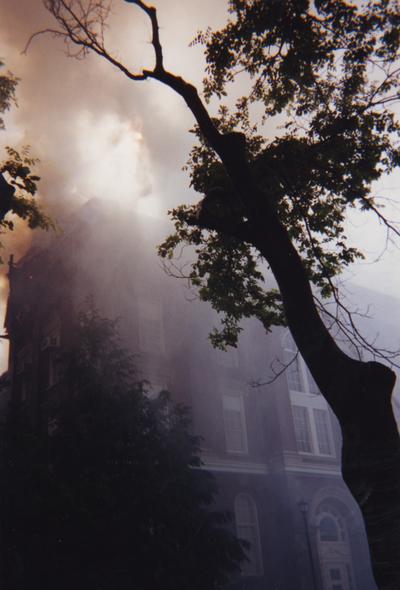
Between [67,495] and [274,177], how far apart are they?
26.1 feet

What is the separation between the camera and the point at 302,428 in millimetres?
27578

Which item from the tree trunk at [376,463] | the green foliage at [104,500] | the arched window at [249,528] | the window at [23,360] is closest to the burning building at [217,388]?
the arched window at [249,528]

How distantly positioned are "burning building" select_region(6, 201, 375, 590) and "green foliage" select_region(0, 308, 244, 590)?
28.3ft

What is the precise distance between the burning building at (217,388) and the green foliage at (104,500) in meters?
8.62

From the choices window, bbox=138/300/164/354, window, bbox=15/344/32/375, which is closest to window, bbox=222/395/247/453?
window, bbox=138/300/164/354

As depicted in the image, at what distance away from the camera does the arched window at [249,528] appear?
22.7 metres

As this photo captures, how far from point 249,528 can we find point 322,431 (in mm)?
7020

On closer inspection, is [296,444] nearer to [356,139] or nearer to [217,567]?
[217,567]

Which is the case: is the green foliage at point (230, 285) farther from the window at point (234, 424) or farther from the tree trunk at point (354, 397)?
the window at point (234, 424)

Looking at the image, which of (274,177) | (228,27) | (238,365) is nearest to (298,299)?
(274,177)

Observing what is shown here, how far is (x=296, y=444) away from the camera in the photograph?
26266mm

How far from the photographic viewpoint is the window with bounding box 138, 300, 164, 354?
24703mm

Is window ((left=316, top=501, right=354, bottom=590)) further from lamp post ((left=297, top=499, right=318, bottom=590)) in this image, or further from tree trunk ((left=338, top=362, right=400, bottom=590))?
tree trunk ((left=338, top=362, right=400, bottom=590))

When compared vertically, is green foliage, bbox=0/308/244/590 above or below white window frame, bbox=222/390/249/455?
below
